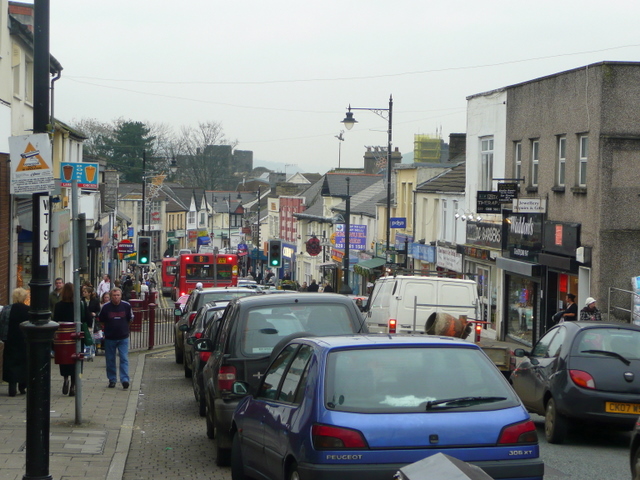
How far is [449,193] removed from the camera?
3741 centimetres

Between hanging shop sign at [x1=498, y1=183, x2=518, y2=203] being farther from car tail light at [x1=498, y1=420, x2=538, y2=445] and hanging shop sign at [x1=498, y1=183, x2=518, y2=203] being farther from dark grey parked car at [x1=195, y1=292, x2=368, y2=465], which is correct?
car tail light at [x1=498, y1=420, x2=538, y2=445]

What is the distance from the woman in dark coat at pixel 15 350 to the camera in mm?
13836

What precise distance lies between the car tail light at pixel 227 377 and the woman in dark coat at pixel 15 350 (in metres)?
5.36

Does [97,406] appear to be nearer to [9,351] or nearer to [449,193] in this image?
[9,351]

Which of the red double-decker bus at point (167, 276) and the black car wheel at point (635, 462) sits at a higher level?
the black car wheel at point (635, 462)

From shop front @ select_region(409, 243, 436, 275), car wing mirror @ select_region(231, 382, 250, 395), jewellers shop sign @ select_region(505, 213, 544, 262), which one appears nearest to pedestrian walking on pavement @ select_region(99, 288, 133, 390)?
car wing mirror @ select_region(231, 382, 250, 395)

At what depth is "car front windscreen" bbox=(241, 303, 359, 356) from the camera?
32.1 feet

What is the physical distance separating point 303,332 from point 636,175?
16.0 metres

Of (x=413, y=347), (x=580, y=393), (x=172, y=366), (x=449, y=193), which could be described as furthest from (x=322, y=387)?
(x=449, y=193)

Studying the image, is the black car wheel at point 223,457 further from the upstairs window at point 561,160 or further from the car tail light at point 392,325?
the upstairs window at point 561,160

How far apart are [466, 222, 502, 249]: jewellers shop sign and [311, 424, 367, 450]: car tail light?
25.5 m

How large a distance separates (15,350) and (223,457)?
17.5 ft

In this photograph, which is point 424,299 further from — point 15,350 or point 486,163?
point 486,163

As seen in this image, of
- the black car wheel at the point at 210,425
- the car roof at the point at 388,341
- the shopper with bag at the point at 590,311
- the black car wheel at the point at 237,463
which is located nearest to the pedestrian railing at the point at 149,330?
the shopper with bag at the point at 590,311
